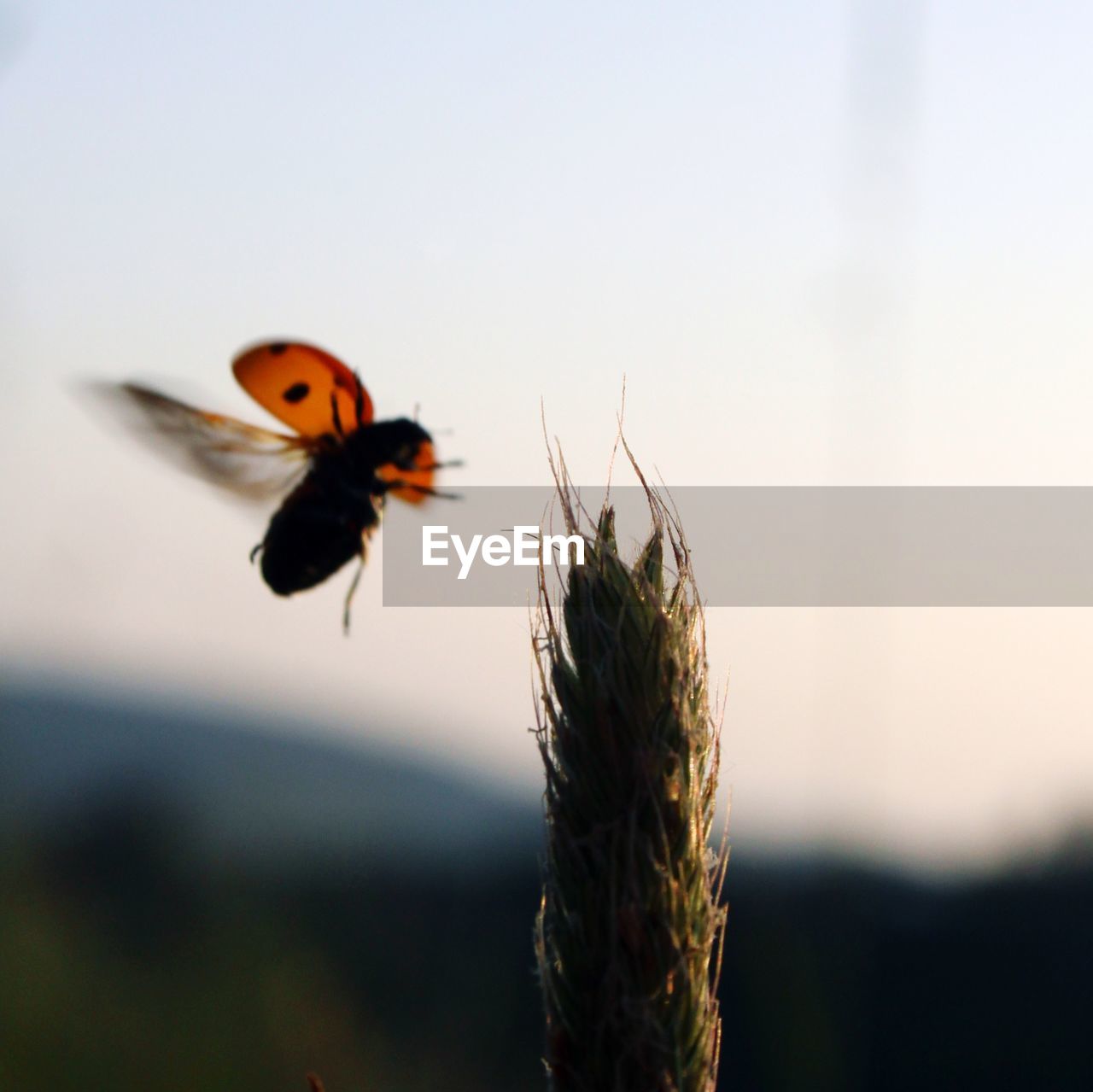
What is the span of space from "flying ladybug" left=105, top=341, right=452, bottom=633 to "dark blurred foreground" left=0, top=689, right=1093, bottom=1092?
8.99 metres

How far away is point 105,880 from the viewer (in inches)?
612

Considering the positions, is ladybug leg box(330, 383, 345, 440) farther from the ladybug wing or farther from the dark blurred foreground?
the dark blurred foreground

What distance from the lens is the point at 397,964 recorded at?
51.3 ft

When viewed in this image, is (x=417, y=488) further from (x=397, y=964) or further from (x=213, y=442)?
(x=397, y=964)

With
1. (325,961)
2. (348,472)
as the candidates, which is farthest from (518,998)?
(348,472)

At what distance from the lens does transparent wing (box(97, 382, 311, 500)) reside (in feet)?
11.0

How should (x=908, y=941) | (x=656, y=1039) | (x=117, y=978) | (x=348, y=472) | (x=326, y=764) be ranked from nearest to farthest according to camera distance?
(x=656, y=1039) → (x=348, y=472) → (x=117, y=978) → (x=908, y=941) → (x=326, y=764)

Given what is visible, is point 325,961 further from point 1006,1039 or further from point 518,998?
point 1006,1039

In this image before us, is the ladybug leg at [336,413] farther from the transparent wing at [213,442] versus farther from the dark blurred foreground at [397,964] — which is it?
the dark blurred foreground at [397,964]

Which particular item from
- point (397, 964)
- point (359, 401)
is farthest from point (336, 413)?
point (397, 964)

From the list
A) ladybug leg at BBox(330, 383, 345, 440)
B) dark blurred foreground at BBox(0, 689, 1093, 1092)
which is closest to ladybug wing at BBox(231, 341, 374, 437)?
ladybug leg at BBox(330, 383, 345, 440)

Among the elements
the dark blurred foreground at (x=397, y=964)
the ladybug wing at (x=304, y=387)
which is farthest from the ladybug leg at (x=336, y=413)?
the dark blurred foreground at (x=397, y=964)

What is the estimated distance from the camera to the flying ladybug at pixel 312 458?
3607 mm

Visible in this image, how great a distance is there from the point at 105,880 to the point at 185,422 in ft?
43.8
